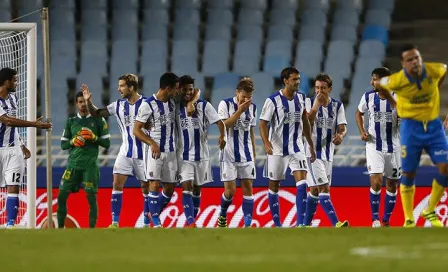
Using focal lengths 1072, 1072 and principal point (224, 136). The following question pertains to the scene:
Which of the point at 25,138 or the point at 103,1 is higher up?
the point at 103,1

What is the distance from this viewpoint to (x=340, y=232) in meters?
9.15

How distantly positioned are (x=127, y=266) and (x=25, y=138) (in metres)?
8.47

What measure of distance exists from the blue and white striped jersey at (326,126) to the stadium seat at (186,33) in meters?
7.34

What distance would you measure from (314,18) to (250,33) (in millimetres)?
1318

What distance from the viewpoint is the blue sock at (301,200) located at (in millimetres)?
13117

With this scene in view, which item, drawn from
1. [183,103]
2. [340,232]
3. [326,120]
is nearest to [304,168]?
[326,120]

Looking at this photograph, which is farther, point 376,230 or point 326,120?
point 326,120

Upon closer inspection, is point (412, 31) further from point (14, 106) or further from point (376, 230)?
point (376, 230)

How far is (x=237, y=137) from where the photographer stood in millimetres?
13438

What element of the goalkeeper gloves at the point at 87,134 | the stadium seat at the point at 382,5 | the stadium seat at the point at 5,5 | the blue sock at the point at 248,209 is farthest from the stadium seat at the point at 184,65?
the blue sock at the point at 248,209

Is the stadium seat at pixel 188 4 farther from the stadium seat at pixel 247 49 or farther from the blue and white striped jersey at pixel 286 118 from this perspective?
the blue and white striped jersey at pixel 286 118

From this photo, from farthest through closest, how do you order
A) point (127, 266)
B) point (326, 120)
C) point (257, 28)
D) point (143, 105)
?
point (257, 28) → point (326, 120) → point (143, 105) → point (127, 266)

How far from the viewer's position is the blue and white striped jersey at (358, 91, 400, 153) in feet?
44.1

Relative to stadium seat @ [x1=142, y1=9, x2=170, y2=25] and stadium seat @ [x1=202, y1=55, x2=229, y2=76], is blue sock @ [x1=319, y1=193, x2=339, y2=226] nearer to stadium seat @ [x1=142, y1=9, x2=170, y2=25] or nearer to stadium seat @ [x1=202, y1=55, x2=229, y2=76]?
stadium seat @ [x1=202, y1=55, x2=229, y2=76]
